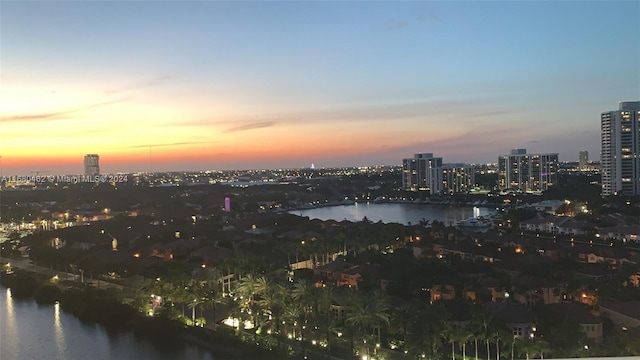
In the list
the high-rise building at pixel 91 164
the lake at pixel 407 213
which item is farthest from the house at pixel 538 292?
the lake at pixel 407 213

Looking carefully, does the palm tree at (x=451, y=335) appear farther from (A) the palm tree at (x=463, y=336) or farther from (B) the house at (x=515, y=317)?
(B) the house at (x=515, y=317)

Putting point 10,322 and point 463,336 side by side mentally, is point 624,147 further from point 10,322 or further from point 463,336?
point 10,322

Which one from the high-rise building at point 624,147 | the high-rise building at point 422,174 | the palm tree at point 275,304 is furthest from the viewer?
the high-rise building at point 422,174

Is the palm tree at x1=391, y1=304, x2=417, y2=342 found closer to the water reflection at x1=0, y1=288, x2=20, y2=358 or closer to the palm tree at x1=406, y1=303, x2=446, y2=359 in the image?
the palm tree at x1=406, y1=303, x2=446, y2=359

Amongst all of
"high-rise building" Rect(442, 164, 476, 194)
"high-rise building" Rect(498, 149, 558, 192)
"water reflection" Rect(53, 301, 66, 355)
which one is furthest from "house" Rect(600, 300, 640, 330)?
"high-rise building" Rect(498, 149, 558, 192)

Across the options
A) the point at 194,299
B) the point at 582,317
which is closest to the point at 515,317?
the point at 582,317

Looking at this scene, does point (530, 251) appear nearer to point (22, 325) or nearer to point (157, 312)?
point (157, 312)
